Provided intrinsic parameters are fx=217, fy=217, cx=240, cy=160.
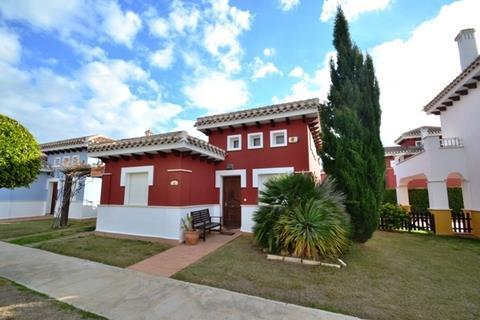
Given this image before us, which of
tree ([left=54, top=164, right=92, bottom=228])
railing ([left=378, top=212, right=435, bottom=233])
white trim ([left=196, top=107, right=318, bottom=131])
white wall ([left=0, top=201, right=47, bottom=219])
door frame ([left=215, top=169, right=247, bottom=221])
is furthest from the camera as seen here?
white wall ([left=0, top=201, right=47, bottom=219])

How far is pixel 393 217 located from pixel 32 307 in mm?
14033

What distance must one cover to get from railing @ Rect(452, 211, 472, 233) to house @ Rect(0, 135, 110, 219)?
21.6 metres

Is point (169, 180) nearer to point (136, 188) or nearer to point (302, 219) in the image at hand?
point (136, 188)

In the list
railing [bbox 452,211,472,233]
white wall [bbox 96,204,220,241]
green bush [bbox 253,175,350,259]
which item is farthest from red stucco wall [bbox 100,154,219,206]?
railing [bbox 452,211,472,233]

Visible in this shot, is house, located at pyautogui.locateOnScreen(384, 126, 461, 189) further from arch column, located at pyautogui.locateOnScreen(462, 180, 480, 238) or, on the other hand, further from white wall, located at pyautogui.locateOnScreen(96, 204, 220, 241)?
white wall, located at pyautogui.locateOnScreen(96, 204, 220, 241)

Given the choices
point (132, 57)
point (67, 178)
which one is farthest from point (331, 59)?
point (67, 178)

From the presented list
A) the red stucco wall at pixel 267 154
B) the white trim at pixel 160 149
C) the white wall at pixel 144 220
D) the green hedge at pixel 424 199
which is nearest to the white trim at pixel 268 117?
the red stucco wall at pixel 267 154

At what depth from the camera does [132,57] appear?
34.6ft

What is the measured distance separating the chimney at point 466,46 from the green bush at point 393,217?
27.3 feet

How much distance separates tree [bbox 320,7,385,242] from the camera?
7.45m

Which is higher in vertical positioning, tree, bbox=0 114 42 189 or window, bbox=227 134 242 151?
window, bbox=227 134 242 151

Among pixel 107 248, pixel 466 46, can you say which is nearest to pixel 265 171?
pixel 107 248

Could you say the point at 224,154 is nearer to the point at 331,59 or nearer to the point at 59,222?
the point at 331,59

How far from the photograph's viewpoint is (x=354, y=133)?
7.87 metres
